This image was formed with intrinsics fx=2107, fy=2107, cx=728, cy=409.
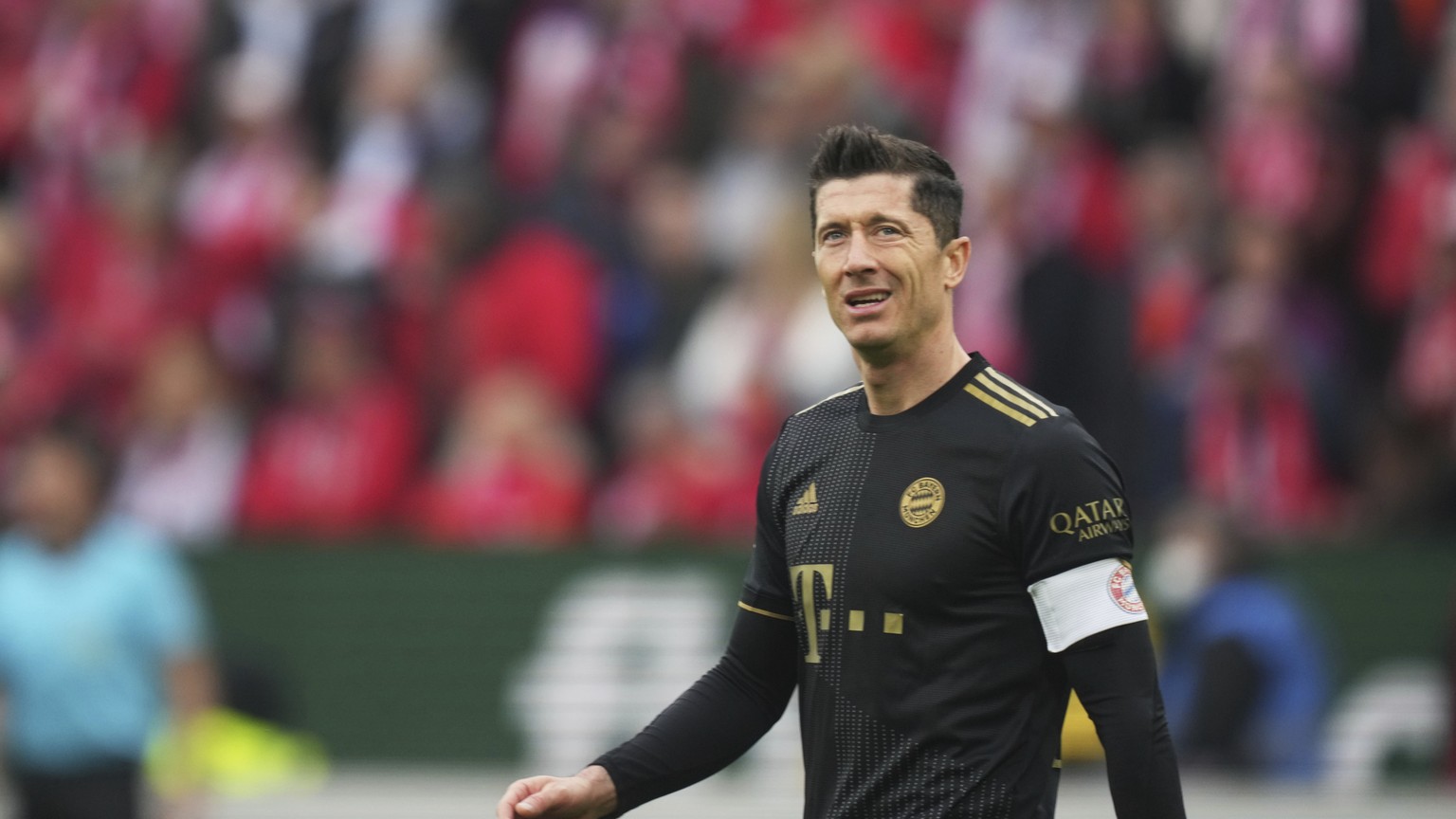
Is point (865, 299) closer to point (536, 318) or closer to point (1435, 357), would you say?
point (1435, 357)

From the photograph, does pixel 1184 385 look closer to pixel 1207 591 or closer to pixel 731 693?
pixel 1207 591

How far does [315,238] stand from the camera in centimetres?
1162

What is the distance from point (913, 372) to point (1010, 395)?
0.19 meters

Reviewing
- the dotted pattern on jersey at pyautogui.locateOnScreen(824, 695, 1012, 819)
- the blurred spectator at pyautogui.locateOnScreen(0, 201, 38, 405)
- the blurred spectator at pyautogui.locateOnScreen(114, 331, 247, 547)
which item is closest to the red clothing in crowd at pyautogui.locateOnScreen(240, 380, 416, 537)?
the blurred spectator at pyautogui.locateOnScreen(114, 331, 247, 547)

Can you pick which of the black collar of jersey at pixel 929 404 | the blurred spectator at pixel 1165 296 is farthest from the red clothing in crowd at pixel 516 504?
the black collar of jersey at pixel 929 404

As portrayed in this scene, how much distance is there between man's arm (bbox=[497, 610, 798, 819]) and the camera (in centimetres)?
390

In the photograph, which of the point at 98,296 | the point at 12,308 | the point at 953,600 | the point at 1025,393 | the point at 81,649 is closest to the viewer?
the point at 953,600

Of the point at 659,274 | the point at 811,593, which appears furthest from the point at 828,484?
the point at 659,274

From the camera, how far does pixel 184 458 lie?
1089 cm

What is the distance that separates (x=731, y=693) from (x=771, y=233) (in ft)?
20.2

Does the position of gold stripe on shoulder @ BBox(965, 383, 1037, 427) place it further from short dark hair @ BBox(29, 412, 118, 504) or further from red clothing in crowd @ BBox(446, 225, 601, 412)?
red clothing in crowd @ BBox(446, 225, 601, 412)

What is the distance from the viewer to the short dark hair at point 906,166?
374cm

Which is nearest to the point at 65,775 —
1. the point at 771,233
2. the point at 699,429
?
the point at 699,429

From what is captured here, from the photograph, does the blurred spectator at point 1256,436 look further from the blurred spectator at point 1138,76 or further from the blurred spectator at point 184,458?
the blurred spectator at point 184,458
